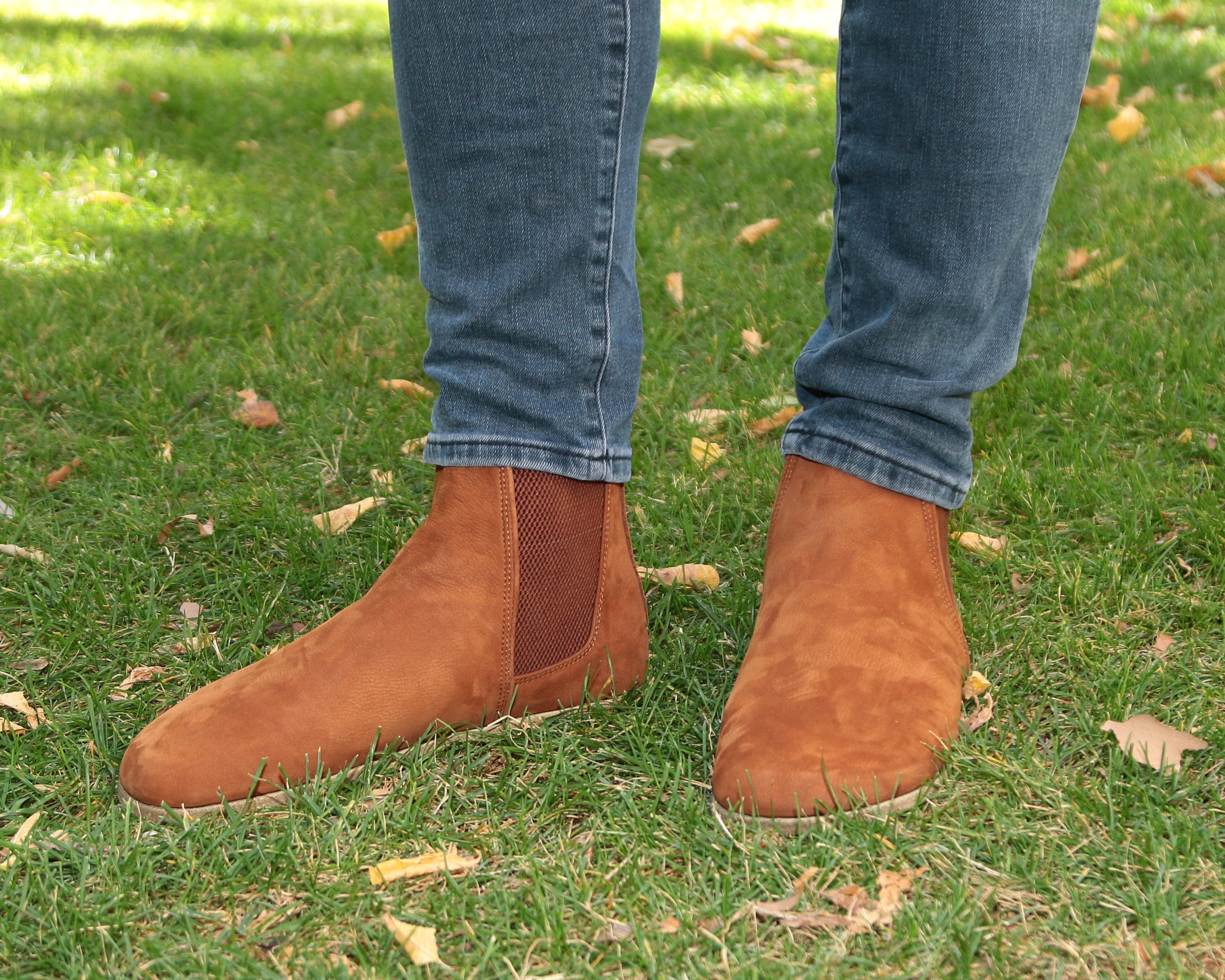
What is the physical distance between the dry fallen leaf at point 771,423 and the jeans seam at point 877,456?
2.59ft

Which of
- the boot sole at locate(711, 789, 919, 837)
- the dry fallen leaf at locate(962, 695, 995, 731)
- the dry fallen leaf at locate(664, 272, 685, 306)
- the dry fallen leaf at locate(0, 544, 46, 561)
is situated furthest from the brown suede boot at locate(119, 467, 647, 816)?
the dry fallen leaf at locate(664, 272, 685, 306)

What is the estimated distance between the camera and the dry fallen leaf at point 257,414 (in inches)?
85.6

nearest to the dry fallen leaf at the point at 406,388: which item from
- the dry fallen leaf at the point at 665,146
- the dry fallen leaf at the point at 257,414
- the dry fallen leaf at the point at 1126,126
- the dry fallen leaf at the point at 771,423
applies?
the dry fallen leaf at the point at 257,414

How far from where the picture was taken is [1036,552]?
5.50ft

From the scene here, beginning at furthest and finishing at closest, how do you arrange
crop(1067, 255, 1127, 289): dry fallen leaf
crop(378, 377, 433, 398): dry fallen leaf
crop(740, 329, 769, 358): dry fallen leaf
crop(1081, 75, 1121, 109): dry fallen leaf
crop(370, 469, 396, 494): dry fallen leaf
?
crop(1081, 75, 1121, 109): dry fallen leaf → crop(1067, 255, 1127, 289): dry fallen leaf → crop(740, 329, 769, 358): dry fallen leaf → crop(378, 377, 433, 398): dry fallen leaf → crop(370, 469, 396, 494): dry fallen leaf

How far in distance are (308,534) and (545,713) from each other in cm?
60

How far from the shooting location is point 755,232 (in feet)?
9.93

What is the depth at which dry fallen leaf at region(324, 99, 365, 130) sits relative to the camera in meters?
4.07

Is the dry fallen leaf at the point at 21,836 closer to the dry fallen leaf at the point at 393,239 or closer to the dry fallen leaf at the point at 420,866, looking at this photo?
the dry fallen leaf at the point at 420,866

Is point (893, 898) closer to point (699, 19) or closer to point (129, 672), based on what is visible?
point (129, 672)

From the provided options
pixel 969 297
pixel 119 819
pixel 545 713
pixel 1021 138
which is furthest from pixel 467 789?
pixel 1021 138

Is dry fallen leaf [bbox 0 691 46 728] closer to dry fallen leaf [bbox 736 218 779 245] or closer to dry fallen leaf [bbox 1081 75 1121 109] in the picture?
dry fallen leaf [bbox 736 218 779 245]

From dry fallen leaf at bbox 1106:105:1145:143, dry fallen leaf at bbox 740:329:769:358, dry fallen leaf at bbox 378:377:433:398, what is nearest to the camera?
dry fallen leaf at bbox 378:377:433:398

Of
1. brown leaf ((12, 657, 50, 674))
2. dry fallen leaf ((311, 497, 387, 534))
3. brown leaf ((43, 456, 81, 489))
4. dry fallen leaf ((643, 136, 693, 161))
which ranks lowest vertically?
brown leaf ((12, 657, 50, 674))
